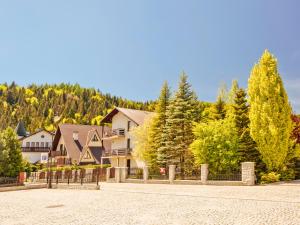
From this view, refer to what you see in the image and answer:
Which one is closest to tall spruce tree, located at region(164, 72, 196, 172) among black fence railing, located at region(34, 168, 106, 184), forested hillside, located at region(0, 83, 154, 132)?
black fence railing, located at region(34, 168, 106, 184)

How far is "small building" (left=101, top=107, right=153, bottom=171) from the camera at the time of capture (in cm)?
5150

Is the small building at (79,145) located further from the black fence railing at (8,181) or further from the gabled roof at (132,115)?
the black fence railing at (8,181)

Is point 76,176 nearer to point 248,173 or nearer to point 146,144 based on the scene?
point 146,144

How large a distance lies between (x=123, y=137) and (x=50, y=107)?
127016 millimetres

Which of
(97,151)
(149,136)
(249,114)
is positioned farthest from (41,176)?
(249,114)

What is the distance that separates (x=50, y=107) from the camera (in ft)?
566

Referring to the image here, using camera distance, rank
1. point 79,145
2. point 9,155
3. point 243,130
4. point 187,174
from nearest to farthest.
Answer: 1. point 243,130
2. point 187,174
3. point 9,155
4. point 79,145

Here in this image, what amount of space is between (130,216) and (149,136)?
2774cm

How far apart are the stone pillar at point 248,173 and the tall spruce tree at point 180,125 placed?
30.5ft

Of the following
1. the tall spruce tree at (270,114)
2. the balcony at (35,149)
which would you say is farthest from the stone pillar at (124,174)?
the balcony at (35,149)

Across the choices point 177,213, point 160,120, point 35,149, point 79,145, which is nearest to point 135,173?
point 160,120

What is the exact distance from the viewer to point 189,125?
1411 inches

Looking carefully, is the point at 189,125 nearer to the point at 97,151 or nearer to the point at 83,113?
the point at 97,151

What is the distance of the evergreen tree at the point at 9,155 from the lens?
39.5m
